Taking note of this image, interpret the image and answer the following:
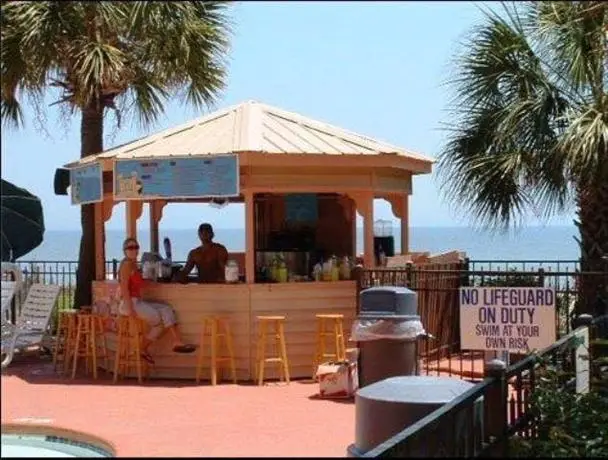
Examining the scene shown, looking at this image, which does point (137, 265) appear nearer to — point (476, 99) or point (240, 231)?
point (240, 231)

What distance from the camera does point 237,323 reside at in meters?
12.0

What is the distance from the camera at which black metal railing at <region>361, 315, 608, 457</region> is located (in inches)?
181

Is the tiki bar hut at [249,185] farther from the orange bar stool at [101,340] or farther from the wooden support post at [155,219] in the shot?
the wooden support post at [155,219]

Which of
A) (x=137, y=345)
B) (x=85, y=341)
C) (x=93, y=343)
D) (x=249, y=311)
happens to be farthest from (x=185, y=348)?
(x=85, y=341)

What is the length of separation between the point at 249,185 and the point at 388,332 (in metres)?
3.41

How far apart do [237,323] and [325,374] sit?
1.78 metres

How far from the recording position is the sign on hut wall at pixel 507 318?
25.3 ft

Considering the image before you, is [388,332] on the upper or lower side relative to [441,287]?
lower

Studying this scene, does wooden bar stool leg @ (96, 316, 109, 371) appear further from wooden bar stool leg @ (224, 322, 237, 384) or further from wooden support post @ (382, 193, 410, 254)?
wooden support post @ (382, 193, 410, 254)

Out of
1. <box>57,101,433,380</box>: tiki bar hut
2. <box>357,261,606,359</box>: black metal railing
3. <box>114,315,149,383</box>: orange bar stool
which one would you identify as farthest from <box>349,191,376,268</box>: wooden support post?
<box>114,315,149,383</box>: orange bar stool

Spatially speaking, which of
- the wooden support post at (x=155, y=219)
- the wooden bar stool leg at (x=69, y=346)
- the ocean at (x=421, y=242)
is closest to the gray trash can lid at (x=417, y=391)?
the ocean at (x=421, y=242)

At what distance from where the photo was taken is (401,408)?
18.5 feet

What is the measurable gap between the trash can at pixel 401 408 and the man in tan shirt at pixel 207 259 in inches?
269

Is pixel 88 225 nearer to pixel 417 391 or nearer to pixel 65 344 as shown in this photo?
pixel 65 344
